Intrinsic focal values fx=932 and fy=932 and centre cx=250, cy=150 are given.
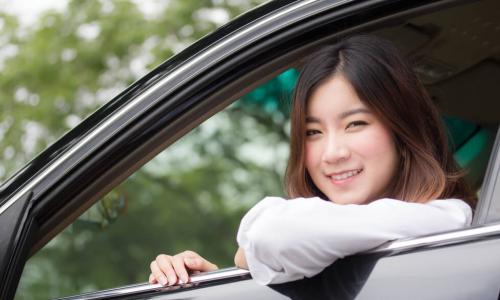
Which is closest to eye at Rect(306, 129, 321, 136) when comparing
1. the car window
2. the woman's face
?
the woman's face

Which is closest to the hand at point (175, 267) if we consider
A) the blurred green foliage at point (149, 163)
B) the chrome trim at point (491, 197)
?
the chrome trim at point (491, 197)

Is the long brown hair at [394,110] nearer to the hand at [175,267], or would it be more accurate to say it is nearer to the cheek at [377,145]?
the cheek at [377,145]

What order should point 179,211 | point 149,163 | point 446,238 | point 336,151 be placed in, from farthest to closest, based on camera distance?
point 179,211 → point 149,163 → point 336,151 → point 446,238

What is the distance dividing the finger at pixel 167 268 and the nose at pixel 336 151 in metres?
0.41

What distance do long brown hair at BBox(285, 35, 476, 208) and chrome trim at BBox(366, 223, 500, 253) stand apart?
341 mm

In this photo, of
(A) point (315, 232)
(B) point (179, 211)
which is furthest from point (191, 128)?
(B) point (179, 211)

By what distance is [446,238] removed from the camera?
1.70m

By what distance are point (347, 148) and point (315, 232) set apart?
1.25ft

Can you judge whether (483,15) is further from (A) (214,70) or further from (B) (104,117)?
(B) (104,117)

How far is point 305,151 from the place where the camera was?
2.17 m

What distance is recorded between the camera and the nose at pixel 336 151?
205cm

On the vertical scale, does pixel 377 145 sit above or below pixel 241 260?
above

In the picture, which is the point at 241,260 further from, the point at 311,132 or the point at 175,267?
the point at 311,132

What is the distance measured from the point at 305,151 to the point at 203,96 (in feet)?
1.26
